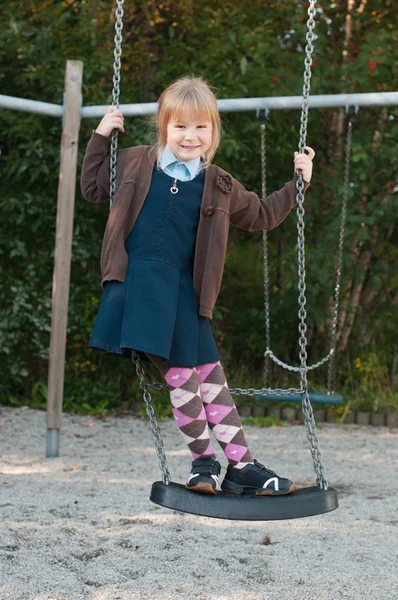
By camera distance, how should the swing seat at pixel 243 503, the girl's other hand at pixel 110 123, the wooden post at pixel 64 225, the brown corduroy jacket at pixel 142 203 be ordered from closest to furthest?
the swing seat at pixel 243 503 → the brown corduroy jacket at pixel 142 203 → the girl's other hand at pixel 110 123 → the wooden post at pixel 64 225

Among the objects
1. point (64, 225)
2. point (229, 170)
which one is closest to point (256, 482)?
point (64, 225)

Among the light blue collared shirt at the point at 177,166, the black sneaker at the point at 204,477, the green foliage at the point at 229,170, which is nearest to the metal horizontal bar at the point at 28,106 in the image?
the green foliage at the point at 229,170

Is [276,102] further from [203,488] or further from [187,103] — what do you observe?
[203,488]

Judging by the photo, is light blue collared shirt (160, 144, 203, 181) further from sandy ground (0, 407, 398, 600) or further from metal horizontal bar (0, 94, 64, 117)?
metal horizontal bar (0, 94, 64, 117)

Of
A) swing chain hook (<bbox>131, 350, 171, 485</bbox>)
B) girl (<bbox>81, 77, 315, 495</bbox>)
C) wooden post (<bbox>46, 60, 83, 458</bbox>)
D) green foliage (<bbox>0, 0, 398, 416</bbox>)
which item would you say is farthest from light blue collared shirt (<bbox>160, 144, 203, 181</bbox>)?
green foliage (<bbox>0, 0, 398, 416</bbox>)

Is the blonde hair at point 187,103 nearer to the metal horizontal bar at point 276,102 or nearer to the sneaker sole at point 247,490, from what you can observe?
the sneaker sole at point 247,490

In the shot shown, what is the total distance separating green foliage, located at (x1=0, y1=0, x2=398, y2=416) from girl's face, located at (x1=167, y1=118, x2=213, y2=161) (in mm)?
3965

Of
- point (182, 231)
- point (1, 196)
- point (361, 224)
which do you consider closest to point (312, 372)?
point (361, 224)

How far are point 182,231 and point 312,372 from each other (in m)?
5.39

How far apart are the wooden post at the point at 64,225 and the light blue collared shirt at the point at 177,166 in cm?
257

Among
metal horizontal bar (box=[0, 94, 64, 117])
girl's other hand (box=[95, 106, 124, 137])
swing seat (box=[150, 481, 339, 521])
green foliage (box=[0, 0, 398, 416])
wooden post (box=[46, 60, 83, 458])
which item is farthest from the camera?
green foliage (box=[0, 0, 398, 416])

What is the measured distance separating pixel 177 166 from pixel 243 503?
1.11 m

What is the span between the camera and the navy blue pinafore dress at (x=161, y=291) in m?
2.69

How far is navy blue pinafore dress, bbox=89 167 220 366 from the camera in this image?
106 inches
